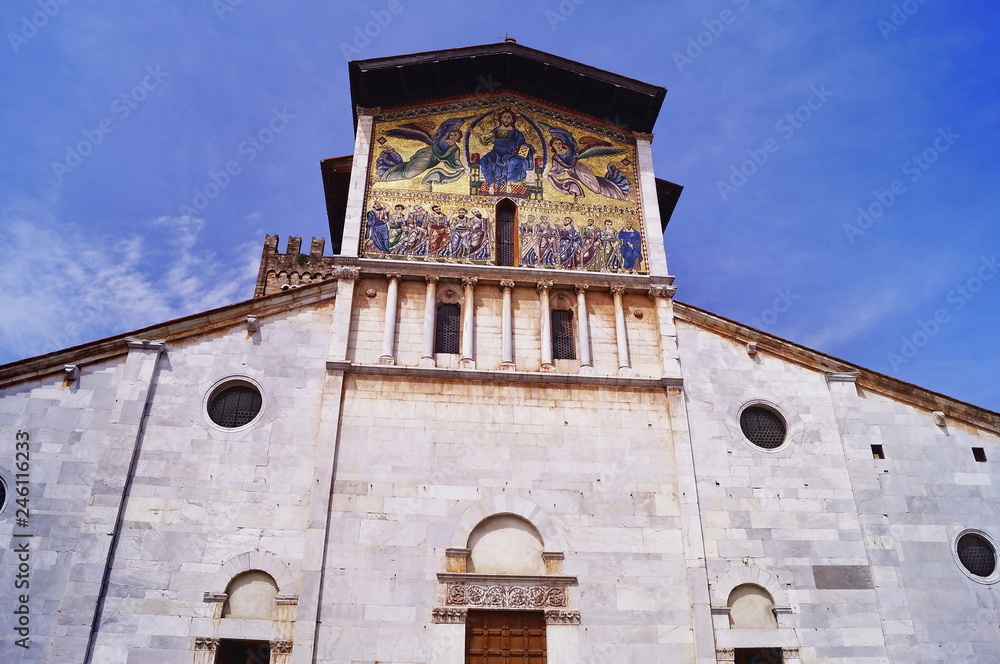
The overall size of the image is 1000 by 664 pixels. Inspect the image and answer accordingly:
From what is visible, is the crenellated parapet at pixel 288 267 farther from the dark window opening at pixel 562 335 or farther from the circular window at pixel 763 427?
the circular window at pixel 763 427

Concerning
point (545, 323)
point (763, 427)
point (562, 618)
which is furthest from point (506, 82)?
point (562, 618)

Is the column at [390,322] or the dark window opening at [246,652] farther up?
the column at [390,322]

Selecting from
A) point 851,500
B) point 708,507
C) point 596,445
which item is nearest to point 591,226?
point 596,445

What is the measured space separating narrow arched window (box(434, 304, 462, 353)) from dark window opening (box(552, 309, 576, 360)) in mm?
2059

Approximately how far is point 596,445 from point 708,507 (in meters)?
2.40

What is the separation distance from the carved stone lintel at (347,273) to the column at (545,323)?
12.8ft

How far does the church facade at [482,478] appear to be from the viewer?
12.6 m

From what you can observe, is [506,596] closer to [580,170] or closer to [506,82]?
[580,170]

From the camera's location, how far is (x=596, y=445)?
1462cm

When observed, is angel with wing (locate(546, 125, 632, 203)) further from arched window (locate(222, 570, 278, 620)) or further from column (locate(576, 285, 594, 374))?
arched window (locate(222, 570, 278, 620))

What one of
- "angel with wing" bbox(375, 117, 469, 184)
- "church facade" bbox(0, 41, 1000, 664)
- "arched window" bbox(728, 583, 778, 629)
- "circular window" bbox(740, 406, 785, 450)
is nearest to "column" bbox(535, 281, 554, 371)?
"church facade" bbox(0, 41, 1000, 664)

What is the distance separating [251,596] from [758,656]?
355 inches

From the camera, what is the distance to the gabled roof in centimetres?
A: 1818

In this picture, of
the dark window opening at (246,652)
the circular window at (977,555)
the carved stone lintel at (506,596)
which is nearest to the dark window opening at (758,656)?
the carved stone lintel at (506,596)
